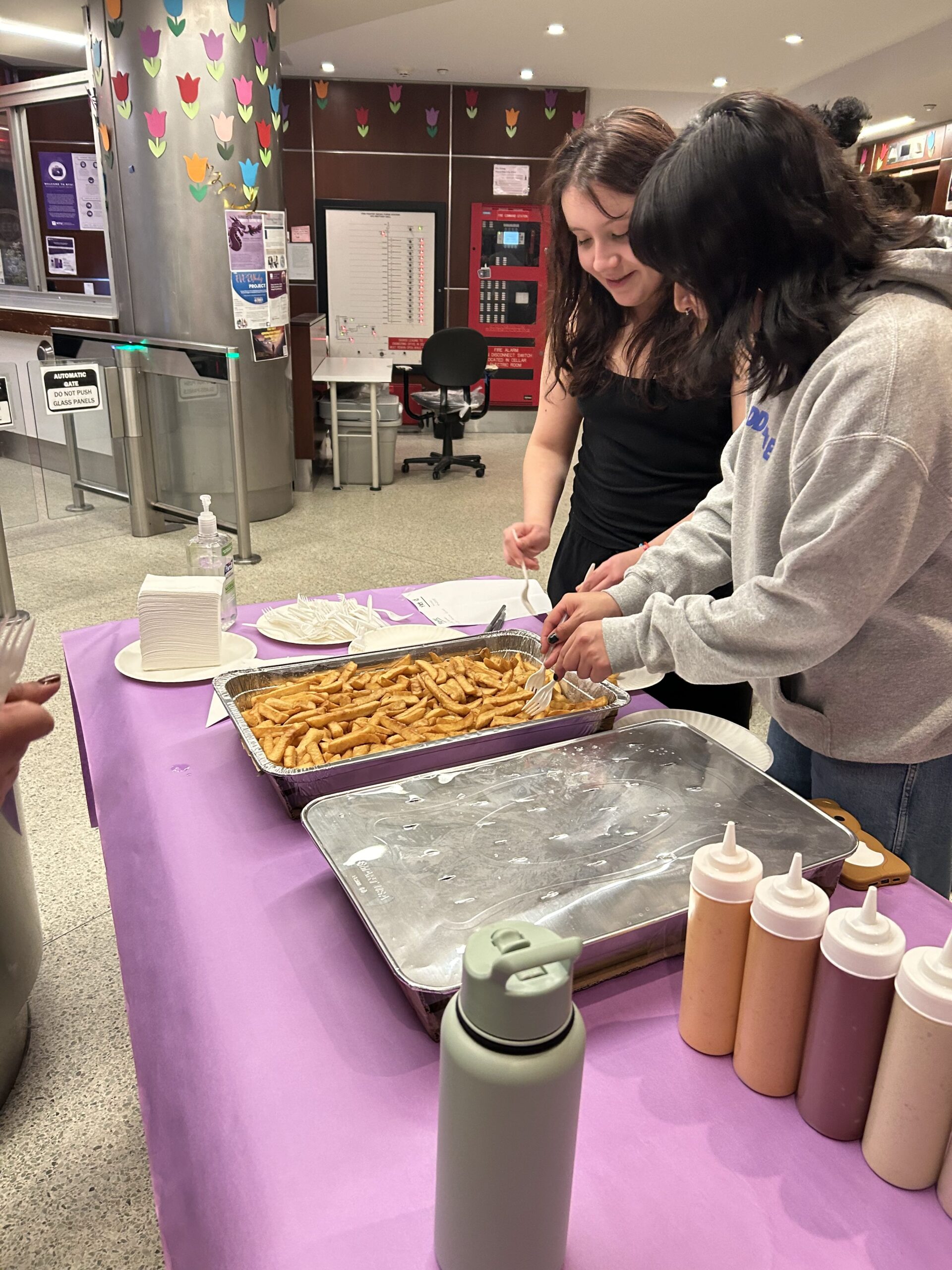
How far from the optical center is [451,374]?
6.34m

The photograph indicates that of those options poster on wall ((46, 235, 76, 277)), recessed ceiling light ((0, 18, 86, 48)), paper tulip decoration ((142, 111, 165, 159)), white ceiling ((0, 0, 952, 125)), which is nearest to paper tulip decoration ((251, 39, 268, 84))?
paper tulip decoration ((142, 111, 165, 159))

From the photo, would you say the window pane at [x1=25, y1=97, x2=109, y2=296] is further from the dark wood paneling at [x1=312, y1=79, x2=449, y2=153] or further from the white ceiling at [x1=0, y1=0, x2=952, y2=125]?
the dark wood paneling at [x1=312, y1=79, x2=449, y2=153]

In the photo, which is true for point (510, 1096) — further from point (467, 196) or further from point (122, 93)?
point (467, 196)

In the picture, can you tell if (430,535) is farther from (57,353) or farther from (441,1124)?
(441,1124)

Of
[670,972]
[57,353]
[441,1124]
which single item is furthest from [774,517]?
[57,353]

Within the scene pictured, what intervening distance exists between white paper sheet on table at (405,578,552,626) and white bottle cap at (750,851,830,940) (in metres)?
1.05

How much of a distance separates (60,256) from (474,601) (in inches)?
205

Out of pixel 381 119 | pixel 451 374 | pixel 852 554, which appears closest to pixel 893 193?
pixel 852 554

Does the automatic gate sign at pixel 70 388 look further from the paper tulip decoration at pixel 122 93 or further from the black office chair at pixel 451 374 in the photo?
the black office chair at pixel 451 374

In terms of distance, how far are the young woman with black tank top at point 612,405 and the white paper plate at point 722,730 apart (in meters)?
0.18

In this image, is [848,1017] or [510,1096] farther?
[848,1017]

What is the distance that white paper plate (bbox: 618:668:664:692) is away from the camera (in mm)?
1439

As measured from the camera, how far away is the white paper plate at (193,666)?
1453mm

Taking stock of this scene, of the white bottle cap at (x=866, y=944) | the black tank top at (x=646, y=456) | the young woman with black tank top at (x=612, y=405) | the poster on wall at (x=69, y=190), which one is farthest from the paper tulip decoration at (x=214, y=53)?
the white bottle cap at (x=866, y=944)
